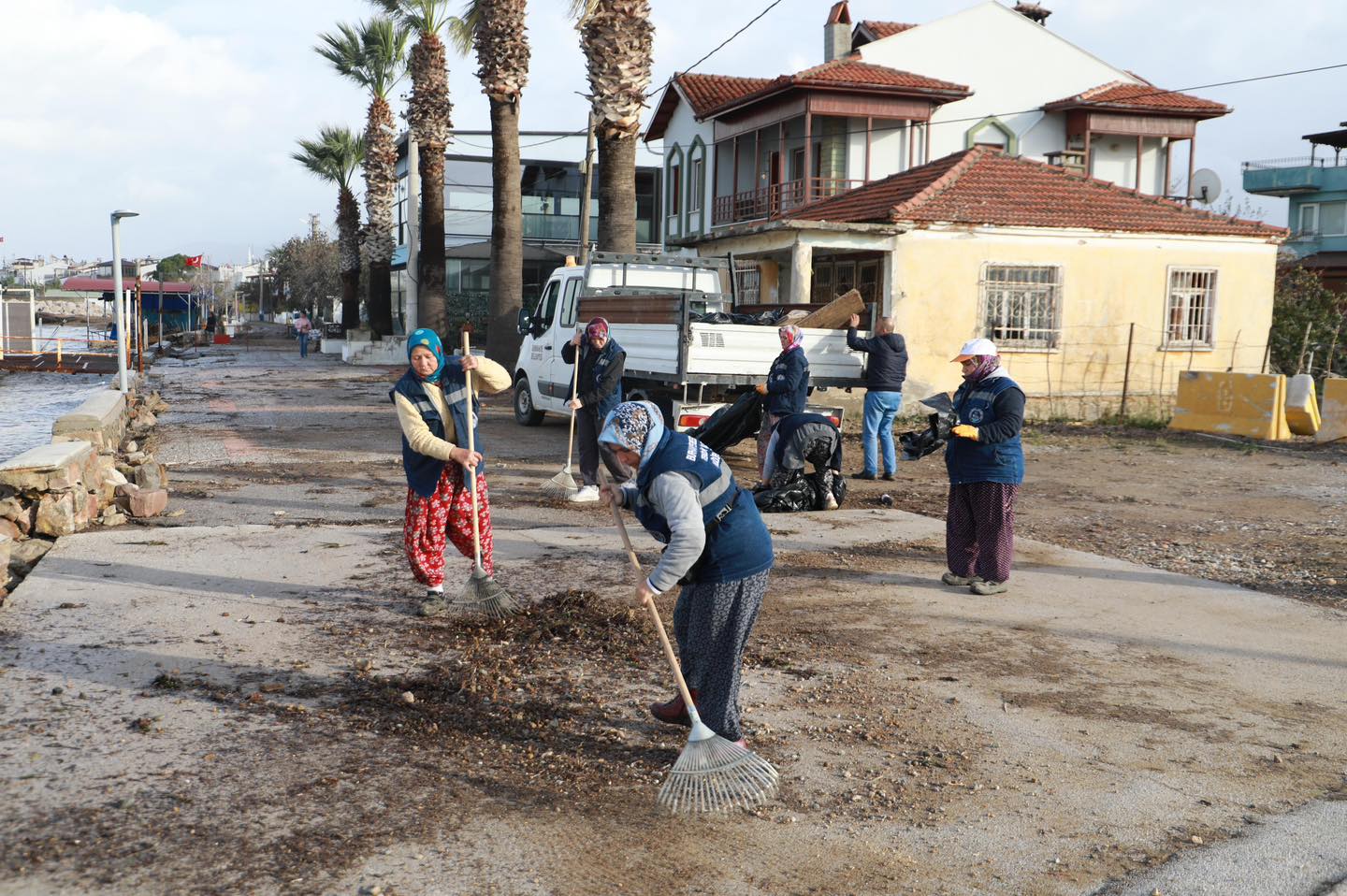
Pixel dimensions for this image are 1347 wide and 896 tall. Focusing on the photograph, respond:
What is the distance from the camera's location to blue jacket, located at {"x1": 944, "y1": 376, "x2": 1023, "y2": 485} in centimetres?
737

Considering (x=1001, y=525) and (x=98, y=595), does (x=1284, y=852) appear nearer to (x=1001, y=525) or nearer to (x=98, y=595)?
(x=1001, y=525)

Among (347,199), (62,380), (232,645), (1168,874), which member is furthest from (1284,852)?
(347,199)

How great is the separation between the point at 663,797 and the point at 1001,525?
3996mm

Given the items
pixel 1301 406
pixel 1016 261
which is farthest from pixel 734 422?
pixel 1301 406

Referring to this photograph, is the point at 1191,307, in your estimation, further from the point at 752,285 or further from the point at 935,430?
the point at 935,430

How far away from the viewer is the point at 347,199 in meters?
47.7

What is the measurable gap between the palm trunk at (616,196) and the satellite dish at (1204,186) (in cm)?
1573

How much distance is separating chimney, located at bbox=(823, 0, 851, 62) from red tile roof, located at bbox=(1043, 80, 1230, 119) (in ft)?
18.3

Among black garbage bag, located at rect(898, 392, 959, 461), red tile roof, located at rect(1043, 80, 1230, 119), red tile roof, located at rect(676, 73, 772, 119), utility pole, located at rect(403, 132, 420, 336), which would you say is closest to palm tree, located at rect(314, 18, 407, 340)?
utility pole, located at rect(403, 132, 420, 336)

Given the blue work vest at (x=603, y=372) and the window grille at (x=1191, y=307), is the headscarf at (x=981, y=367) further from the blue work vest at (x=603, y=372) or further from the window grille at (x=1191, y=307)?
the window grille at (x=1191, y=307)

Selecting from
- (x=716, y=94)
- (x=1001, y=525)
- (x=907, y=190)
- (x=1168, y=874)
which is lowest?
(x=1168, y=874)

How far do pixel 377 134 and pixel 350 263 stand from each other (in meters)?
7.41

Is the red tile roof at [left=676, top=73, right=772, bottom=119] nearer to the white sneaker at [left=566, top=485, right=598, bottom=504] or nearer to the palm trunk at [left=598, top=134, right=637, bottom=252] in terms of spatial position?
Result: the palm trunk at [left=598, top=134, right=637, bottom=252]

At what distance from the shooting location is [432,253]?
30.6m
